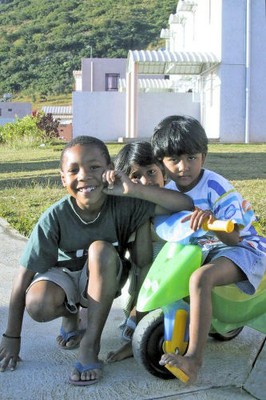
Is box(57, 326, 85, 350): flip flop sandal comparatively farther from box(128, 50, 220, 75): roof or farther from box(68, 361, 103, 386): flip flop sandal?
box(128, 50, 220, 75): roof

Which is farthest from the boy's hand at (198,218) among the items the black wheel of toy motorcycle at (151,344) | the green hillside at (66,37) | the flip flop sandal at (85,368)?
the green hillside at (66,37)

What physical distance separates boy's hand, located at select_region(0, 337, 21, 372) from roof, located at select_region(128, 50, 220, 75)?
17630 mm

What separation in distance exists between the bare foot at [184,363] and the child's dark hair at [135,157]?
1.00 metres

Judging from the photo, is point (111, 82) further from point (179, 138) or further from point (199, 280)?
point (199, 280)

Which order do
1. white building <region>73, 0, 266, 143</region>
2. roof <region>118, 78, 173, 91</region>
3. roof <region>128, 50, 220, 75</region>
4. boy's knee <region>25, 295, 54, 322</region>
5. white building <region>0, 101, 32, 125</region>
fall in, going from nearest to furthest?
1. boy's knee <region>25, 295, 54, 322</region>
2. roof <region>128, 50, 220, 75</region>
3. white building <region>73, 0, 266, 143</region>
4. roof <region>118, 78, 173, 91</region>
5. white building <region>0, 101, 32, 125</region>

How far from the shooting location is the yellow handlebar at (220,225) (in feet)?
7.29

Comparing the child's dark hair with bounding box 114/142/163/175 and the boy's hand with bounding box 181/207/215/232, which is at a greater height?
the child's dark hair with bounding box 114/142/163/175

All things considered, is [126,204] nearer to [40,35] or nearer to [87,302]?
[87,302]

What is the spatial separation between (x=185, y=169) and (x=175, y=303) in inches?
22.8

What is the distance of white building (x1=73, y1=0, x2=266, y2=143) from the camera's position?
65.7ft

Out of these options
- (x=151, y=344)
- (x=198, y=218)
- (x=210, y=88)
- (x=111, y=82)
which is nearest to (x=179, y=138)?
(x=198, y=218)

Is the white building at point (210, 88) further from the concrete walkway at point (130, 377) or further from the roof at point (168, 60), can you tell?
the concrete walkway at point (130, 377)

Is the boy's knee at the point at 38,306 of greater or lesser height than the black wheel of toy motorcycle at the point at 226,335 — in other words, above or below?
above

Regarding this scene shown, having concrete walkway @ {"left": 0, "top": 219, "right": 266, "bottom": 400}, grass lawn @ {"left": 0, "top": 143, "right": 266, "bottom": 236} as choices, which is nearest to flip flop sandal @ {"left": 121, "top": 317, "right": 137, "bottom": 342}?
concrete walkway @ {"left": 0, "top": 219, "right": 266, "bottom": 400}
